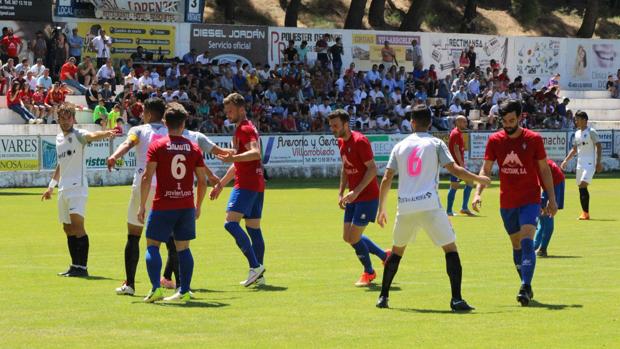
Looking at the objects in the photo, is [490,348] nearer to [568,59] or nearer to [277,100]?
[277,100]

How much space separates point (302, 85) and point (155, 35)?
19.5 feet

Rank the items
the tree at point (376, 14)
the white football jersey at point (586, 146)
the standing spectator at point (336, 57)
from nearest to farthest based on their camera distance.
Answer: the white football jersey at point (586, 146) < the standing spectator at point (336, 57) < the tree at point (376, 14)

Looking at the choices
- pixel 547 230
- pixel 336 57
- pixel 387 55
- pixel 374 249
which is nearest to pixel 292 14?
pixel 387 55

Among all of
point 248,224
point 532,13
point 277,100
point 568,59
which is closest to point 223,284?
point 248,224

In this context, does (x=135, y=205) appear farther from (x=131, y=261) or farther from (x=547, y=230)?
(x=547, y=230)

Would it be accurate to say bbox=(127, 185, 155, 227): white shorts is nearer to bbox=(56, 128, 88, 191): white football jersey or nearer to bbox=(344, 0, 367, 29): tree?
bbox=(56, 128, 88, 191): white football jersey

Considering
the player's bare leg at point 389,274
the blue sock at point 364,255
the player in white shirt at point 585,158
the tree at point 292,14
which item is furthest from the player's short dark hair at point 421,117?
the tree at point 292,14

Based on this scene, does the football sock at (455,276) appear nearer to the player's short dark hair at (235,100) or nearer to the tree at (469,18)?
the player's short dark hair at (235,100)

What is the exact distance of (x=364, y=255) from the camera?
1425 cm

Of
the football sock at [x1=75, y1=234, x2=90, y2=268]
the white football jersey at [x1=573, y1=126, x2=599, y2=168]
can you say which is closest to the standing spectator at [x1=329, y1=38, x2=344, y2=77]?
the white football jersey at [x1=573, y1=126, x2=599, y2=168]

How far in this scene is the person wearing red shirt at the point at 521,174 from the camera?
12.3m

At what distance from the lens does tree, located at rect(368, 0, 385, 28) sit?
62.7 m

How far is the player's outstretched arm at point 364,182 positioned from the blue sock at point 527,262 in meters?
2.12

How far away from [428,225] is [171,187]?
2.57 m
